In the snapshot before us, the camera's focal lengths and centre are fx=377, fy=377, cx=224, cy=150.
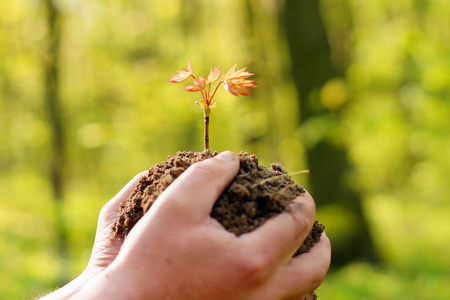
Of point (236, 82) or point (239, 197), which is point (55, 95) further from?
point (239, 197)

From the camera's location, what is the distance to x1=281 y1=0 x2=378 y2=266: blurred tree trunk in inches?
255

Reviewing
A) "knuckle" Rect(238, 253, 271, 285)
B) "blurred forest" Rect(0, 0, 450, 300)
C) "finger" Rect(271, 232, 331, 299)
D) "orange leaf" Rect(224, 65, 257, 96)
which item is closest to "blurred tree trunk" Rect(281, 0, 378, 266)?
"blurred forest" Rect(0, 0, 450, 300)

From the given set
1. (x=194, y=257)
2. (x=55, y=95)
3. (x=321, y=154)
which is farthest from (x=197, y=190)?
(x=55, y=95)

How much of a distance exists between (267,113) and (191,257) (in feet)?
28.6

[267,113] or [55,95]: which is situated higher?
[55,95]

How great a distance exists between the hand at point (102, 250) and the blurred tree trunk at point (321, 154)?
16.3ft

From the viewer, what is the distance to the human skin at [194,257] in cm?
110

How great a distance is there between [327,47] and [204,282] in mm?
6138

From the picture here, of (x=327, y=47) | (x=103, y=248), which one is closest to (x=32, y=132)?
(x=327, y=47)

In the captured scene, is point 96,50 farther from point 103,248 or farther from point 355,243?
point 103,248

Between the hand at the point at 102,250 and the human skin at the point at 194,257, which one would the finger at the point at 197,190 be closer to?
the human skin at the point at 194,257

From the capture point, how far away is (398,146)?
14000mm

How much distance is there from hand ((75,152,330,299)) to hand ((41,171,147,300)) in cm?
43

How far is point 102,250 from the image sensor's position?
1682 mm
